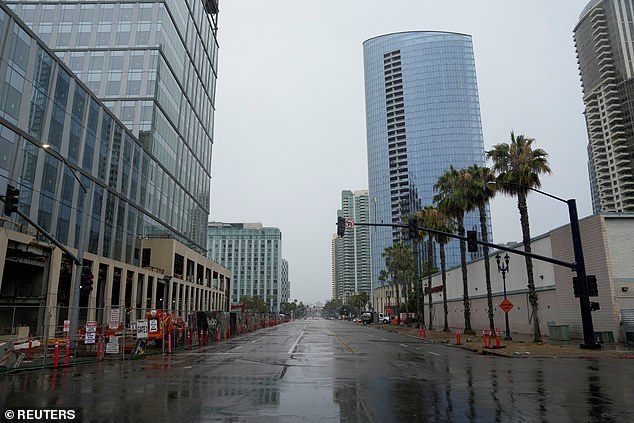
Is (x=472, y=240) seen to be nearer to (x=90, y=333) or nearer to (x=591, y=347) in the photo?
(x=591, y=347)

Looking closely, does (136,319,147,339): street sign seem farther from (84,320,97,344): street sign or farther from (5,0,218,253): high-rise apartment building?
(5,0,218,253): high-rise apartment building

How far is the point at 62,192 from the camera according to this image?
40.7 metres

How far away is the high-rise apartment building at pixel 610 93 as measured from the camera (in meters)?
148

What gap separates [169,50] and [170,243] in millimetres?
29158

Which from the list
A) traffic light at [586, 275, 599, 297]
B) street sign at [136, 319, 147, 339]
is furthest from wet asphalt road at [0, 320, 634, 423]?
traffic light at [586, 275, 599, 297]

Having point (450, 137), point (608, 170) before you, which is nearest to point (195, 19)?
point (450, 137)

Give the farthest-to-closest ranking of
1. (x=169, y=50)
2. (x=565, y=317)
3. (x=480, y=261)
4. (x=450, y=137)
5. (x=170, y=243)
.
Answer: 1. (x=450, y=137)
2. (x=169, y=50)
3. (x=170, y=243)
4. (x=480, y=261)
5. (x=565, y=317)

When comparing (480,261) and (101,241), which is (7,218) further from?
(480,261)

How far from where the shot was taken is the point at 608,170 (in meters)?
154

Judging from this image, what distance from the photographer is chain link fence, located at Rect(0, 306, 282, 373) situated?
756 inches

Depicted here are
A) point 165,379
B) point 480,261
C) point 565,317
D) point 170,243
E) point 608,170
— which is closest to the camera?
point 165,379

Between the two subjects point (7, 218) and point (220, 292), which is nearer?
point (7, 218)

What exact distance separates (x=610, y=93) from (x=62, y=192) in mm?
173060

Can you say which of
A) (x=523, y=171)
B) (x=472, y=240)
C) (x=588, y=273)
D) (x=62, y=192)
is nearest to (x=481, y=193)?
(x=523, y=171)
